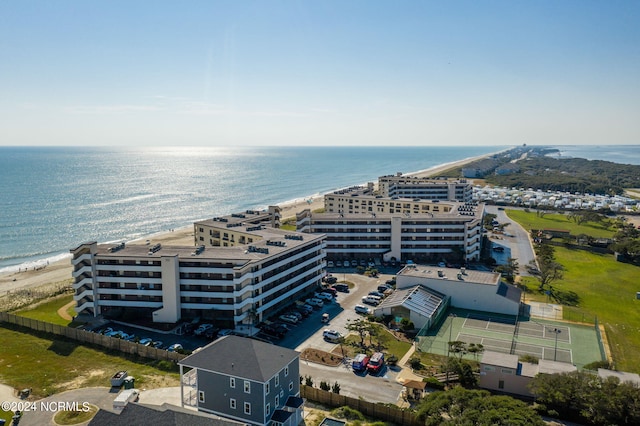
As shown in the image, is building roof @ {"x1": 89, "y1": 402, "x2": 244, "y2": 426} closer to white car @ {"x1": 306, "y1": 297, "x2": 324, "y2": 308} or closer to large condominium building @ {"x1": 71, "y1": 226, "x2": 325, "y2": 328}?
large condominium building @ {"x1": 71, "y1": 226, "x2": 325, "y2": 328}

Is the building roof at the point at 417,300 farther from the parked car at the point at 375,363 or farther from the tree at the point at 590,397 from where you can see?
the tree at the point at 590,397

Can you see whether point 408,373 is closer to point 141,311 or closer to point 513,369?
point 513,369

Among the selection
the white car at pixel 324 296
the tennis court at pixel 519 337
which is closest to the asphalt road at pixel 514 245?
the tennis court at pixel 519 337

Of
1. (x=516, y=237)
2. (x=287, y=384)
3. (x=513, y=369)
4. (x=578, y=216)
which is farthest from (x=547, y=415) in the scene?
(x=578, y=216)

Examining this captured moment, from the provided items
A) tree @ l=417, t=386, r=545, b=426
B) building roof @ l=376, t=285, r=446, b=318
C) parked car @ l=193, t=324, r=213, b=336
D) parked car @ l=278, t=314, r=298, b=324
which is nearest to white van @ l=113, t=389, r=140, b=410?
parked car @ l=193, t=324, r=213, b=336

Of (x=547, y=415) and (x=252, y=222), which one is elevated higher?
(x=252, y=222)
